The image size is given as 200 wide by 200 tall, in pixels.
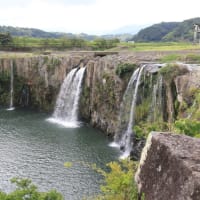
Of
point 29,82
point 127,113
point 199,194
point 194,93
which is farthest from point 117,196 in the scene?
point 29,82

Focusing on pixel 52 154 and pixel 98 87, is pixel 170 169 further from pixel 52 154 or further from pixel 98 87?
pixel 98 87

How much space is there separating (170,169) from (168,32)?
12439 cm

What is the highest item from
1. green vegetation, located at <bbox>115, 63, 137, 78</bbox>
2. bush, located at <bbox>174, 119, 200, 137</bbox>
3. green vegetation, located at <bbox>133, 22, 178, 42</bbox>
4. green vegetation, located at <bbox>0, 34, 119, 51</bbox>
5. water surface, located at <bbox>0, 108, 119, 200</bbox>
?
green vegetation, located at <bbox>133, 22, 178, 42</bbox>

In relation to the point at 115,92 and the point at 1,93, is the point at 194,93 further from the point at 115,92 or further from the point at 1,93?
the point at 1,93

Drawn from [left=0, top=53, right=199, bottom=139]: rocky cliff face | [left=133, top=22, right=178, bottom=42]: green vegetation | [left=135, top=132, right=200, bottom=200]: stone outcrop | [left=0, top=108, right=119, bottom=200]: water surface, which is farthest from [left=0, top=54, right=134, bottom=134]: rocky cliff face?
[left=133, top=22, right=178, bottom=42]: green vegetation

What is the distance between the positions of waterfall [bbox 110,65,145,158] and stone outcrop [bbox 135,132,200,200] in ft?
54.9

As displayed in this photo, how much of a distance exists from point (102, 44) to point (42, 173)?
113ft

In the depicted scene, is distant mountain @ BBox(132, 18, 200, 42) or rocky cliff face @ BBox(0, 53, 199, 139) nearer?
rocky cliff face @ BBox(0, 53, 199, 139)

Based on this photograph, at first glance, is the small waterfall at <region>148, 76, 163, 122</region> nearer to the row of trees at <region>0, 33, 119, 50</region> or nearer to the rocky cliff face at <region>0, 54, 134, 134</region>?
the rocky cliff face at <region>0, 54, 134, 134</region>

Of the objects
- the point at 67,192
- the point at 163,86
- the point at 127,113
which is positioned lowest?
the point at 67,192

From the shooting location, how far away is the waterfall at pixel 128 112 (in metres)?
25.1

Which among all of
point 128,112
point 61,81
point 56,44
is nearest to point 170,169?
point 128,112

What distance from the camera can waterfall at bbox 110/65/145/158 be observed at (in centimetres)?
2511

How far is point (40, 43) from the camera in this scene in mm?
52438
